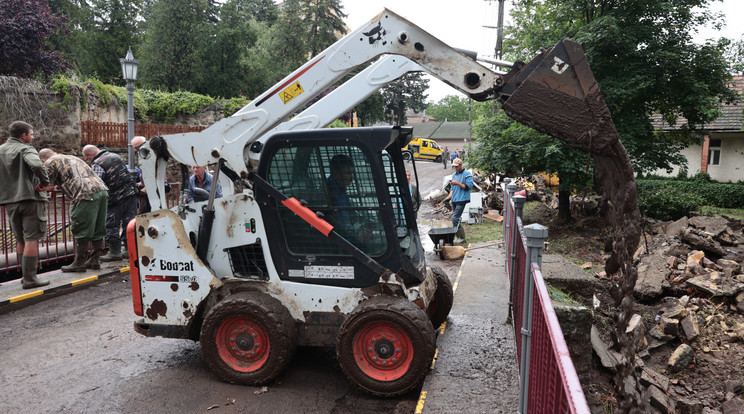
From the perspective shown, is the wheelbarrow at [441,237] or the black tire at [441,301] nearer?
the black tire at [441,301]

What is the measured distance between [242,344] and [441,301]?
6.90 ft

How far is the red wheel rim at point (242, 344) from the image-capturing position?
167 inches

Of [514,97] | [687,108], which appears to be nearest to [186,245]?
[514,97]

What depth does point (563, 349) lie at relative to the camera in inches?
66.7

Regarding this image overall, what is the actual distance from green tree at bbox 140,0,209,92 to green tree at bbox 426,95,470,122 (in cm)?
8403

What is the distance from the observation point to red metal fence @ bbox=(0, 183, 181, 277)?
7.05m

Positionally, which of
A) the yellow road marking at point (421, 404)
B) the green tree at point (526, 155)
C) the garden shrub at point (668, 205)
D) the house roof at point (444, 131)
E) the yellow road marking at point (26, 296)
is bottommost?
the yellow road marking at point (421, 404)

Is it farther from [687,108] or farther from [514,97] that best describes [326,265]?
[687,108]

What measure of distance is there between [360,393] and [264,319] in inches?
40.1

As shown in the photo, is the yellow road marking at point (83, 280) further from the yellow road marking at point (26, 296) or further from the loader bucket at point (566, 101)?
the loader bucket at point (566, 101)

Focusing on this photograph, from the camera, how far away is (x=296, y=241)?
440cm

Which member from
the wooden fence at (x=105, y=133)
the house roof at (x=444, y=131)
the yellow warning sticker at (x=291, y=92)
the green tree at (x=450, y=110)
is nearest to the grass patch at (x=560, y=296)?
the yellow warning sticker at (x=291, y=92)

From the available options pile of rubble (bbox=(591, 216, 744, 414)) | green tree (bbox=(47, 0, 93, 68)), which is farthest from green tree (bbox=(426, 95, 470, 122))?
pile of rubble (bbox=(591, 216, 744, 414))

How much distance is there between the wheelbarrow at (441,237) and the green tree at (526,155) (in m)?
3.20
